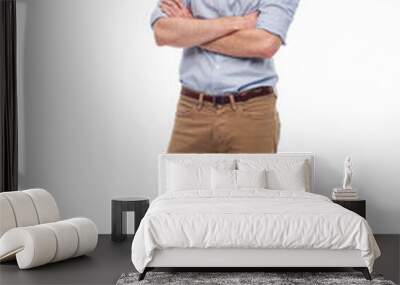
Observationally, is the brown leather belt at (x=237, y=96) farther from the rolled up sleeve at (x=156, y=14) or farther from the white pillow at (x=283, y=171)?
the rolled up sleeve at (x=156, y=14)

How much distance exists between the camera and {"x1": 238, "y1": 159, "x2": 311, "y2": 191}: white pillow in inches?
261

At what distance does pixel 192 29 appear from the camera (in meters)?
7.02

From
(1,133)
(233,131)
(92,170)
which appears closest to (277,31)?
(233,131)

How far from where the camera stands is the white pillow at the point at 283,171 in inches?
261

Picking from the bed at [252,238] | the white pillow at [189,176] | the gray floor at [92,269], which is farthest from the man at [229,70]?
the bed at [252,238]

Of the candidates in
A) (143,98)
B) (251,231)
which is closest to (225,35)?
(143,98)

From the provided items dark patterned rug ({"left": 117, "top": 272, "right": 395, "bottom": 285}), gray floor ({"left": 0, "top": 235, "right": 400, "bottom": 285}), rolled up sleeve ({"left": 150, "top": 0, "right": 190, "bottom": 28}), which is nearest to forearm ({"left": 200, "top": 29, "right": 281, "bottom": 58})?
rolled up sleeve ({"left": 150, "top": 0, "right": 190, "bottom": 28})

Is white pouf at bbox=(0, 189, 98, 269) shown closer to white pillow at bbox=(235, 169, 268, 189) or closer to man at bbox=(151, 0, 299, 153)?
white pillow at bbox=(235, 169, 268, 189)

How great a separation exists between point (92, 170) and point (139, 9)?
173 centimetres

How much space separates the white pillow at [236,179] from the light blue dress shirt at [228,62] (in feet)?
2.86

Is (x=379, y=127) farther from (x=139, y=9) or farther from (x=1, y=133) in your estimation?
(x=1, y=133)

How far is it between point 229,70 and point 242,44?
281 mm

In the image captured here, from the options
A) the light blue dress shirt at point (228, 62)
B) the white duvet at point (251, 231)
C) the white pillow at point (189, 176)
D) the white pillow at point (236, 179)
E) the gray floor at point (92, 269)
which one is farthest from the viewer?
the light blue dress shirt at point (228, 62)

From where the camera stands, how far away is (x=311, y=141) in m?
7.29
